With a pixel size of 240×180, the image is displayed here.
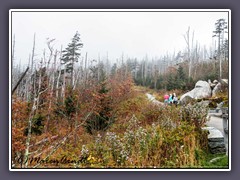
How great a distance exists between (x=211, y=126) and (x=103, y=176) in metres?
1.55

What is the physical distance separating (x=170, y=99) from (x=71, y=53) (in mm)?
1450

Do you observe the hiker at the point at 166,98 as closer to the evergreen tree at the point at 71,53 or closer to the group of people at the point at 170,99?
the group of people at the point at 170,99

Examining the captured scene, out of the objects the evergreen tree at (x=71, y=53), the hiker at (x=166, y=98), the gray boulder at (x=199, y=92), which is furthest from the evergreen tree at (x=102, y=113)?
the gray boulder at (x=199, y=92)

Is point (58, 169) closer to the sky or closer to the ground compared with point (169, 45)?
A: closer to the ground

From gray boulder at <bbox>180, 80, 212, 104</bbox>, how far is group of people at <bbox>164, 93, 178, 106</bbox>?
8 cm

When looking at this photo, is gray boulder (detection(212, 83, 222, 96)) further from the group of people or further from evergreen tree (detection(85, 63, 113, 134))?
evergreen tree (detection(85, 63, 113, 134))

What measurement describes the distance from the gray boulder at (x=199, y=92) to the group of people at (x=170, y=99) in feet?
0.27

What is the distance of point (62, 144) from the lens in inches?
148

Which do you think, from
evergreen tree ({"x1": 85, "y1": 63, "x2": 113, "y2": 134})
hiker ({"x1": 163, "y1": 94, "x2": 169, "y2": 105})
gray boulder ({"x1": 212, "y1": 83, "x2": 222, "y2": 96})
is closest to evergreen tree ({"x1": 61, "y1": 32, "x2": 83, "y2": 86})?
evergreen tree ({"x1": 85, "y1": 63, "x2": 113, "y2": 134})

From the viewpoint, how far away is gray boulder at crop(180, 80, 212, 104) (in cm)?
381

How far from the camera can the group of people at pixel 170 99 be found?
390cm
